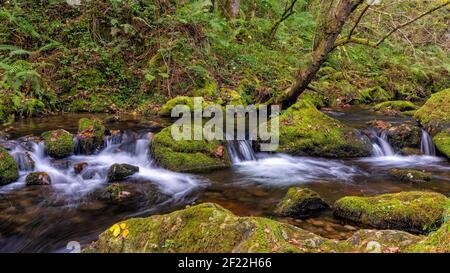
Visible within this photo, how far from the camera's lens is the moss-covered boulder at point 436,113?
9.57 metres

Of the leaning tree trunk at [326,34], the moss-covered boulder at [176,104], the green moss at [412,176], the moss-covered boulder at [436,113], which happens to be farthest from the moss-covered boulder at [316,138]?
the moss-covered boulder at [176,104]

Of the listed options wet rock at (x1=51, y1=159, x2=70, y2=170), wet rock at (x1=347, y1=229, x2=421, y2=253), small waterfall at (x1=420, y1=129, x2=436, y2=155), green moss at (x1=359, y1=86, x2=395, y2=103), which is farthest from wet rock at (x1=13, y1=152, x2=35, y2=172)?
green moss at (x1=359, y1=86, x2=395, y2=103)

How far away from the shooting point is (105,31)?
13.4 metres

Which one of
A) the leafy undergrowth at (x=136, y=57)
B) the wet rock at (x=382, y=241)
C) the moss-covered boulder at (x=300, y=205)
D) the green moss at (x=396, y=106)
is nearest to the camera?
the wet rock at (x=382, y=241)

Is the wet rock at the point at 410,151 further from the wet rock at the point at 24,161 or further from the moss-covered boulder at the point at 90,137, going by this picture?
the wet rock at the point at 24,161

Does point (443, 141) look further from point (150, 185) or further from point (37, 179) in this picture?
point (37, 179)

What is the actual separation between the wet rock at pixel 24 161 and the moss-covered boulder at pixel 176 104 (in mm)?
4315

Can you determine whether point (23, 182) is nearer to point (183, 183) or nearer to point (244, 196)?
point (183, 183)

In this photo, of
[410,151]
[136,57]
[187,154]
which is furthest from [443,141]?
[136,57]

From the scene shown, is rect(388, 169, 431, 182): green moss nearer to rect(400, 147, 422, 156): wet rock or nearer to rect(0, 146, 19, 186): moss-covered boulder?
rect(400, 147, 422, 156): wet rock

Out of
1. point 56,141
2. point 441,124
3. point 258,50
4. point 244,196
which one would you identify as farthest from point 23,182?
point 258,50

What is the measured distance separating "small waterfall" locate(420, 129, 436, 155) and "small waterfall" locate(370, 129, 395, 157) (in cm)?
68

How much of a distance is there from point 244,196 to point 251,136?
2.87 meters

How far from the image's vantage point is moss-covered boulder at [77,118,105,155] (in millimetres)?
8008
